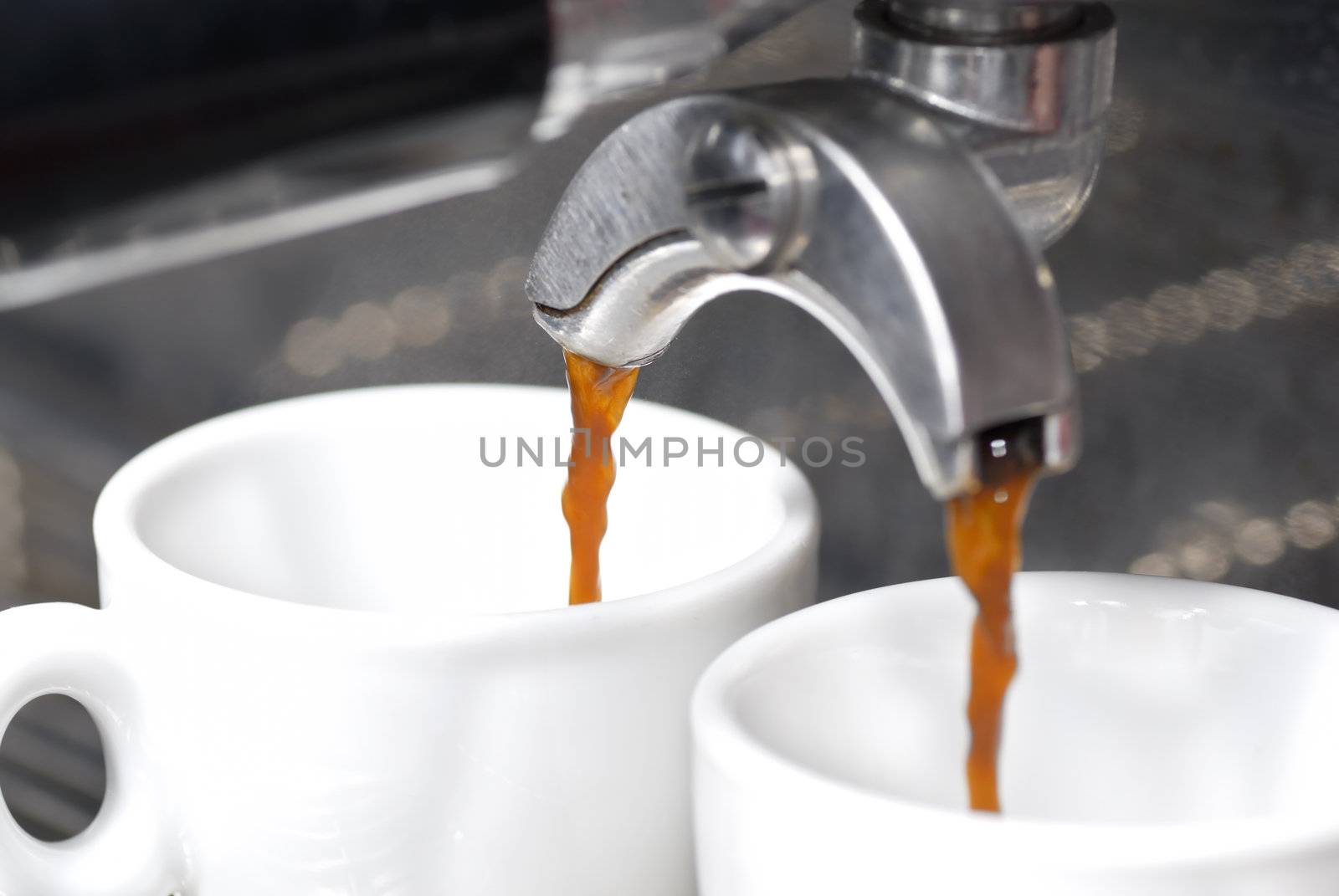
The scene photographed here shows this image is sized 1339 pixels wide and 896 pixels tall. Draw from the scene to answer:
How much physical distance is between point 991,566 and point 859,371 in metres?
0.14

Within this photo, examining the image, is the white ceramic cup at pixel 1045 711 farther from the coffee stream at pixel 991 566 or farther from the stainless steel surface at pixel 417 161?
the stainless steel surface at pixel 417 161

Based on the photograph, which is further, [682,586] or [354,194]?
[354,194]

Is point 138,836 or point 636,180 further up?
point 636,180

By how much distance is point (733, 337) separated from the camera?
1.29ft

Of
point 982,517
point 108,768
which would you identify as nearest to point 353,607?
point 108,768

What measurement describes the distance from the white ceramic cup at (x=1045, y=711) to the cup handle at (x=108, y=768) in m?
0.11

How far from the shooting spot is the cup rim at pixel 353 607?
10.9 inches

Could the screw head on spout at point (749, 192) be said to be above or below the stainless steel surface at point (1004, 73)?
below

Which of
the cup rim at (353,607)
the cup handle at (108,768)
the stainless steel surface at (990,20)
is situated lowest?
the cup handle at (108,768)

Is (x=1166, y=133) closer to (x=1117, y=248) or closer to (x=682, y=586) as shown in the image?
(x=1117, y=248)

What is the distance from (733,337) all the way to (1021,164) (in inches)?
5.5

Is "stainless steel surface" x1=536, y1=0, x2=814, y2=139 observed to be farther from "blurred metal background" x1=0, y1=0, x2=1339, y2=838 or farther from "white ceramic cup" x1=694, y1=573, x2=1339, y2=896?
"white ceramic cup" x1=694, y1=573, x2=1339, y2=896

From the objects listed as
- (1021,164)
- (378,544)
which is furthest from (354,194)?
(1021,164)

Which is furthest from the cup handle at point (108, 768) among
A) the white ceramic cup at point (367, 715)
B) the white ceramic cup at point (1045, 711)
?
the white ceramic cup at point (1045, 711)
